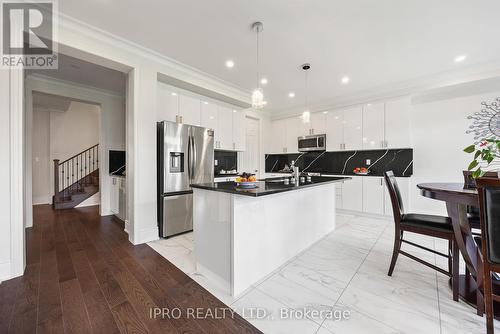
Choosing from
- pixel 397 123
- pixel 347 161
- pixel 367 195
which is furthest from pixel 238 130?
pixel 397 123

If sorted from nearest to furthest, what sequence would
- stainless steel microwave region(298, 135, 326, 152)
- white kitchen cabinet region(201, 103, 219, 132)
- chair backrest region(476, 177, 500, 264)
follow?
chair backrest region(476, 177, 500, 264) → white kitchen cabinet region(201, 103, 219, 132) → stainless steel microwave region(298, 135, 326, 152)

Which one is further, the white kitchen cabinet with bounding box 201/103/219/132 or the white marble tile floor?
the white kitchen cabinet with bounding box 201/103/219/132

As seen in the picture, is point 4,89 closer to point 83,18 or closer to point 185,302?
point 83,18

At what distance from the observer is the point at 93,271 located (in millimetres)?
2021

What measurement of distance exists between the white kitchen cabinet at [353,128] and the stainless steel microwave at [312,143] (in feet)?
1.71

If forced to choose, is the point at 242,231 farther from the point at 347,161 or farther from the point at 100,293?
the point at 347,161

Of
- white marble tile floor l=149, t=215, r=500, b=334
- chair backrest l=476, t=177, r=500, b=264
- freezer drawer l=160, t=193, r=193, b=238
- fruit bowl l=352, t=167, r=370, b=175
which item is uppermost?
fruit bowl l=352, t=167, r=370, b=175

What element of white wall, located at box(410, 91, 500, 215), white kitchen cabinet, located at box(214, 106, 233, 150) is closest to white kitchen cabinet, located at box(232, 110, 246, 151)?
white kitchen cabinet, located at box(214, 106, 233, 150)

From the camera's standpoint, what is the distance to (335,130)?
15.6 feet

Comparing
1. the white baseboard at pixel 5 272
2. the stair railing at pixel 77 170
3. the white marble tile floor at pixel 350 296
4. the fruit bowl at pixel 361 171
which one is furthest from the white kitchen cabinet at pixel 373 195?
the stair railing at pixel 77 170

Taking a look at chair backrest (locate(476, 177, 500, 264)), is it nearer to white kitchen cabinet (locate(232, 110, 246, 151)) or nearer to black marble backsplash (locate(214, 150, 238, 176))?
white kitchen cabinet (locate(232, 110, 246, 151))

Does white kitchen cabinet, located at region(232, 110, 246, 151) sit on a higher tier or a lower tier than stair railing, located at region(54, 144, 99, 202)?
higher

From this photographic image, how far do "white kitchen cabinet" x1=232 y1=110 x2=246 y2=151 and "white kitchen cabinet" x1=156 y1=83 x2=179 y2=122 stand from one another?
1423mm

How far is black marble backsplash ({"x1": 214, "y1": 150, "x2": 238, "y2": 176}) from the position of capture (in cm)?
462
